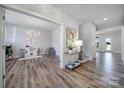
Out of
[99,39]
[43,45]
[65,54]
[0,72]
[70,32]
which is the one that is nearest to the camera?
[0,72]

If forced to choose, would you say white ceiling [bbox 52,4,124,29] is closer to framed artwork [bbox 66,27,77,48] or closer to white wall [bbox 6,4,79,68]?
white wall [bbox 6,4,79,68]

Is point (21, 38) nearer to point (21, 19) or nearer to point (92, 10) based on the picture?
point (21, 19)

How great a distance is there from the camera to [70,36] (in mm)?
4992

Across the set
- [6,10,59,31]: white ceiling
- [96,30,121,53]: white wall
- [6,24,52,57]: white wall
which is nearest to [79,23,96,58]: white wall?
[6,10,59,31]: white ceiling

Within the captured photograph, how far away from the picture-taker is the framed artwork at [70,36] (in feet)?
15.6

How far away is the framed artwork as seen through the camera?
4.75 meters

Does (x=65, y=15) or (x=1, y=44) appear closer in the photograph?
(x=1, y=44)

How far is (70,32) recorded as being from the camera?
16.3ft

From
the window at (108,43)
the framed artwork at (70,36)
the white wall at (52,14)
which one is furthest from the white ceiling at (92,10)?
the window at (108,43)

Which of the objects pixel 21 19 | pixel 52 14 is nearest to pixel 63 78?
pixel 52 14

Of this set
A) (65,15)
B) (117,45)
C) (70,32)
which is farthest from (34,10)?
(117,45)

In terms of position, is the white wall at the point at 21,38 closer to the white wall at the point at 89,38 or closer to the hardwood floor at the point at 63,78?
the hardwood floor at the point at 63,78

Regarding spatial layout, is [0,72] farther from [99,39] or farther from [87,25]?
[99,39]

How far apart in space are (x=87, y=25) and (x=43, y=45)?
5.14 metres
